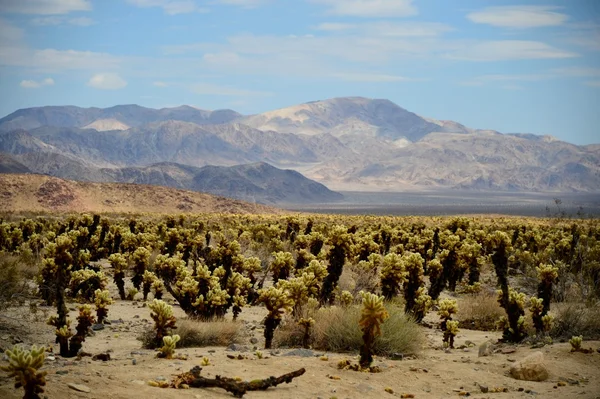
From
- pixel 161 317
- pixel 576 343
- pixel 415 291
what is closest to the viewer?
pixel 161 317

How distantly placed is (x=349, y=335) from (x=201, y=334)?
249 centimetres

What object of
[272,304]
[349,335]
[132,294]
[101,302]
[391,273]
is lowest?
[132,294]

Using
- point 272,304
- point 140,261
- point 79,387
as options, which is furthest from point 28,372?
point 140,261

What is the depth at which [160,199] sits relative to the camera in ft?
284

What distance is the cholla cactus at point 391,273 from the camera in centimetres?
1388

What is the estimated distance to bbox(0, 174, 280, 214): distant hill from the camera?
251 ft

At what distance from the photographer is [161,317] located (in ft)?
34.6

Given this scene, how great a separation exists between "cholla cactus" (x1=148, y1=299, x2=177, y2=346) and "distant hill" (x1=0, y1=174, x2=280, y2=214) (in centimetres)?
6575

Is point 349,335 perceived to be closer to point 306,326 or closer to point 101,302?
point 306,326

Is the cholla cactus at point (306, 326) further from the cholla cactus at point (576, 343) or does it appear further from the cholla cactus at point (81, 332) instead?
the cholla cactus at point (576, 343)

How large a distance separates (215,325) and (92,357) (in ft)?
8.01

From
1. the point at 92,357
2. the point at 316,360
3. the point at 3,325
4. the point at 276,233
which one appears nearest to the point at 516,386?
the point at 316,360

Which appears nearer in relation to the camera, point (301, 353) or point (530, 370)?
point (530, 370)

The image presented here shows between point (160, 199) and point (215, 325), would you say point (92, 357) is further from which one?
point (160, 199)
